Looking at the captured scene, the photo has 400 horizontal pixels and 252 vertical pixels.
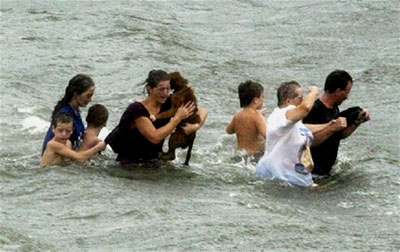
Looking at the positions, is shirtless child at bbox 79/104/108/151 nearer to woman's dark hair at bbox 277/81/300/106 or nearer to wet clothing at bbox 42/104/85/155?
wet clothing at bbox 42/104/85/155

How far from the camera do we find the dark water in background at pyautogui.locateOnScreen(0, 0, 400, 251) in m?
10.8

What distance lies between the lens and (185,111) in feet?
40.1

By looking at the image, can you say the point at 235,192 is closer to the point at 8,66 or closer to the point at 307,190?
the point at 307,190

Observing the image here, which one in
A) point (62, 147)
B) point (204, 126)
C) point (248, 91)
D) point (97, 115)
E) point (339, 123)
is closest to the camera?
point (339, 123)

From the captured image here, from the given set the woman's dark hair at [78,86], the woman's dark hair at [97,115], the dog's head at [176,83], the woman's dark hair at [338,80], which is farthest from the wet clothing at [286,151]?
the woman's dark hair at [78,86]

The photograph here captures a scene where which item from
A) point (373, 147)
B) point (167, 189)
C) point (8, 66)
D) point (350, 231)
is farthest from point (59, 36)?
point (350, 231)

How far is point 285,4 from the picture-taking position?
2608 centimetres

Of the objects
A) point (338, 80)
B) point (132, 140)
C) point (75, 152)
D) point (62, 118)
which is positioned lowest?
point (75, 152)

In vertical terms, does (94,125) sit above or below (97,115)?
below

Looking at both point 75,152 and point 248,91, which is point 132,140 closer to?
point 75,152

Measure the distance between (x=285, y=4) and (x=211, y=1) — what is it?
1806 millimetres

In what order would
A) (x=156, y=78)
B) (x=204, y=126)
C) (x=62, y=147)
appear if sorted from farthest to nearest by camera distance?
(x=204, y=126) → (x=62, y=147) → (x=156, y=78)

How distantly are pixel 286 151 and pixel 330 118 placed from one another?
683mm

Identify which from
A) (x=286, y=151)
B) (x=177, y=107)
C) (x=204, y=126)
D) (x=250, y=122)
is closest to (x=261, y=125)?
(x=250, y=122)
